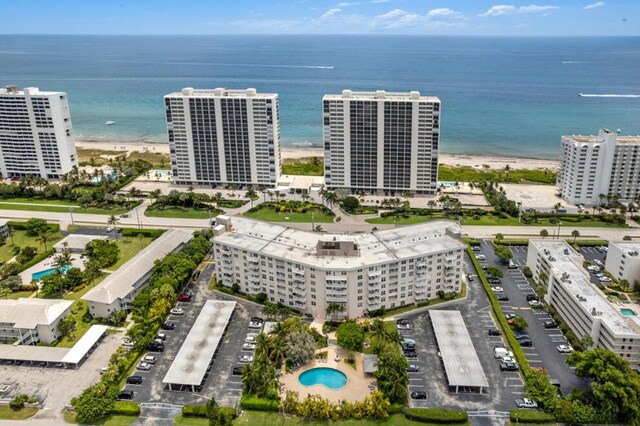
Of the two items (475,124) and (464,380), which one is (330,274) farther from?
(475,124)

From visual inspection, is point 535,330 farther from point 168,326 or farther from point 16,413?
point 16,413

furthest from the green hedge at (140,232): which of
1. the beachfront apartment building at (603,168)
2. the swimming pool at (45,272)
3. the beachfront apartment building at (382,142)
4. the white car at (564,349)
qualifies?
the beachfront apartment building at (603,168)

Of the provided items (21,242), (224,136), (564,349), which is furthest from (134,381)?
(224,136)

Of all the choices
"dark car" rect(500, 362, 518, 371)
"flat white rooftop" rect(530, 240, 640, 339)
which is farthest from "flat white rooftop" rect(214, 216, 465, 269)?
"dark car" rect(500, 362, 518, 371)

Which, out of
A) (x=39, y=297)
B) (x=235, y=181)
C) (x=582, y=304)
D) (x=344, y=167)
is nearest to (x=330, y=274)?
(x=582, y=304)

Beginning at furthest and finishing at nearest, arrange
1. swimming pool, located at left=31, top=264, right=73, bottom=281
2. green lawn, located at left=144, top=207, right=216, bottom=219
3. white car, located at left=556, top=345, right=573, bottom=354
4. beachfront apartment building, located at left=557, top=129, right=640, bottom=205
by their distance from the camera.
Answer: green lawn, located at left=144, top=207, right=216, bottom=219
beachfront apartment building, located at left=557, top=129, right=640, bottom=205
swimming pool, located at left=31, top=264, right=73, bottom=281
white car, located at left=556, top=345, right=573, bottom=354

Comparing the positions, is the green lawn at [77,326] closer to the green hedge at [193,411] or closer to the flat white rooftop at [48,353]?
the flat white rooftop at [48,353]

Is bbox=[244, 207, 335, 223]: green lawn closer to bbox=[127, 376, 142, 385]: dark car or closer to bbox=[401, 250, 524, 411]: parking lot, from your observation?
bbox=[401, 250, 524, 411]: parking lot
